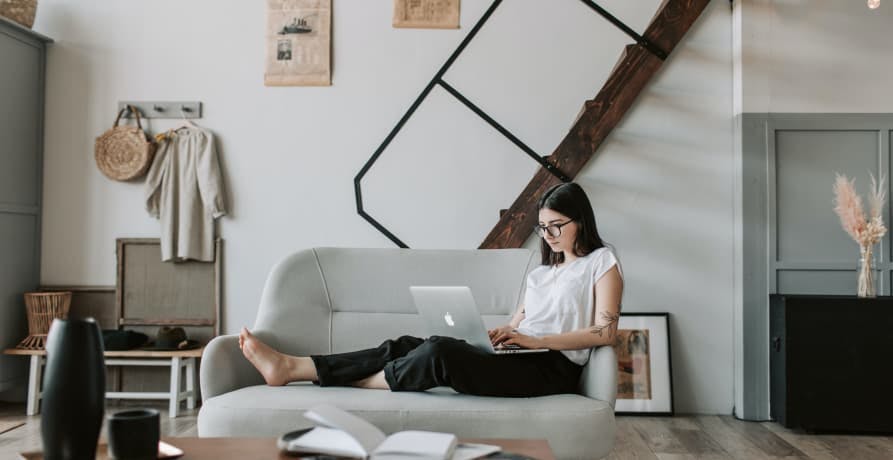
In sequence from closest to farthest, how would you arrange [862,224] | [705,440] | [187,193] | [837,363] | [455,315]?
1. [455,315]
2. [705,440]
3. [837,363]
4. [862,224]
5. [187,193]

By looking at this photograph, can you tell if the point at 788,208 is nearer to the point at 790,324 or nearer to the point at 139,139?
the point at 790,324

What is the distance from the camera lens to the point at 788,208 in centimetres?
396

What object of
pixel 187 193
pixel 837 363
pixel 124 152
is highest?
pixel 124 152

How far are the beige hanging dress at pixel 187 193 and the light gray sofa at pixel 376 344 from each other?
4.80 feet

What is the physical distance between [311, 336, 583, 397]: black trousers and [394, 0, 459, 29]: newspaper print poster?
229 cm

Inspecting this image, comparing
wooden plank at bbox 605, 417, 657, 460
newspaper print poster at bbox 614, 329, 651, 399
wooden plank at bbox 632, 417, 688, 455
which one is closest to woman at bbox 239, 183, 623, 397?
wooden plank at bbox 605, 417, 657, 460

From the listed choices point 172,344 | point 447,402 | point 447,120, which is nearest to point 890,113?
point 447,120

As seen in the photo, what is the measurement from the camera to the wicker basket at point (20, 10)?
4086 millimetres

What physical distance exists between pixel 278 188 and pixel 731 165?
2507mm

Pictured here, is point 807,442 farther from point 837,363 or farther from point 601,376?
point 601,376

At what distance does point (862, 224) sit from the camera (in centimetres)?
366

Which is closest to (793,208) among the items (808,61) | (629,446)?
(808,61)

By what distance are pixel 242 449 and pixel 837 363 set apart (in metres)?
3.02

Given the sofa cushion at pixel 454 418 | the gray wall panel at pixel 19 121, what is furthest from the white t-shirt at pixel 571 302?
the gray wall panel at pixel 19 121
